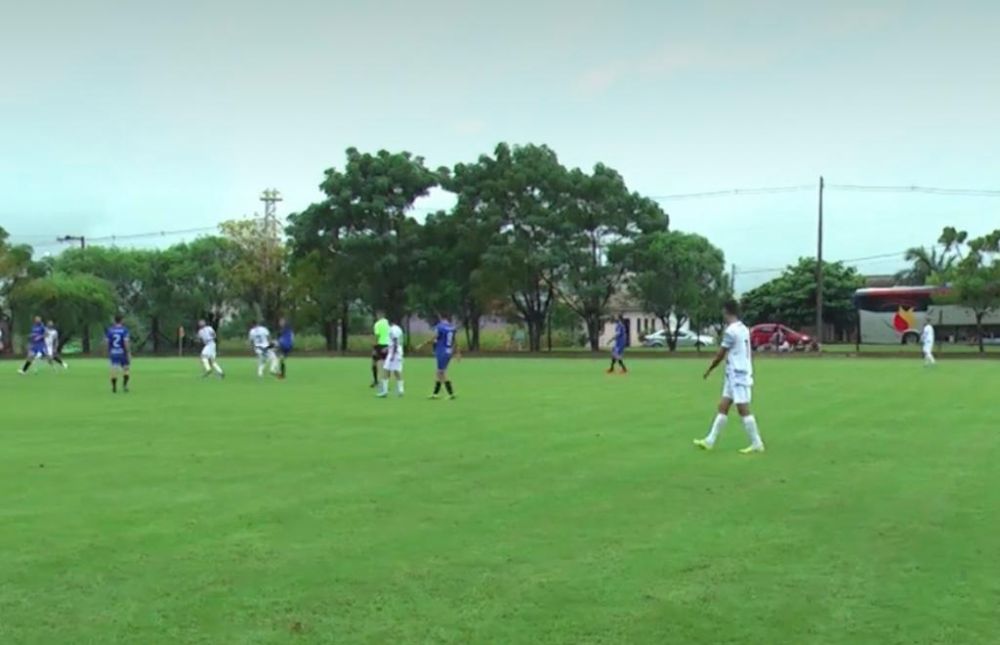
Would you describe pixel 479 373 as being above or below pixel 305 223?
below

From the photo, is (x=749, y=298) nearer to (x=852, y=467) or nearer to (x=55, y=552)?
(x=852, y=467)

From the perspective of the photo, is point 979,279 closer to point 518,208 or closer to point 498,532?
point 518,208

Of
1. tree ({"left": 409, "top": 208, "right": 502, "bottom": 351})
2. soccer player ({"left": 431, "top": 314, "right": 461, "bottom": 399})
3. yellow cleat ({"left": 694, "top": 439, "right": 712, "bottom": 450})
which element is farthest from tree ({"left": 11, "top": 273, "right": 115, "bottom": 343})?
yellow cleat ({"left": 694, "top": 439, "right": 712, "bottom": 450})

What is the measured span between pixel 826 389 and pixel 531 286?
120ft

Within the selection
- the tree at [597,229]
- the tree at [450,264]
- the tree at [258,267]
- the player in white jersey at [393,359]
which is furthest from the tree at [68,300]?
the player in white jersey at [393,359]

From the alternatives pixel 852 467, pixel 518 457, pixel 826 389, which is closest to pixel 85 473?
pixel 518 457

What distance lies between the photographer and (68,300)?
206ft

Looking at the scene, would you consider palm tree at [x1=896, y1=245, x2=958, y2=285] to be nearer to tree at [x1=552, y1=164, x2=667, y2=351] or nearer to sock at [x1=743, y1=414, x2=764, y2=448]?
tree at [x1=552, y1=164, x2=667, y2=351]

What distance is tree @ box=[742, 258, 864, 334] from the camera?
272 feet

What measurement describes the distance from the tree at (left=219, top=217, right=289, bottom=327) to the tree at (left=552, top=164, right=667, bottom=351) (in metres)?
19.2

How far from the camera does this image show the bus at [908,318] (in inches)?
2430

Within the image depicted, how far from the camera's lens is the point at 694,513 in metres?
8.85

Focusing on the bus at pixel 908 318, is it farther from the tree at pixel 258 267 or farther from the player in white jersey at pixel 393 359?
the player in white jersey at pixel 393 359

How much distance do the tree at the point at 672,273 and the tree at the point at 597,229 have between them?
89 centimetres
